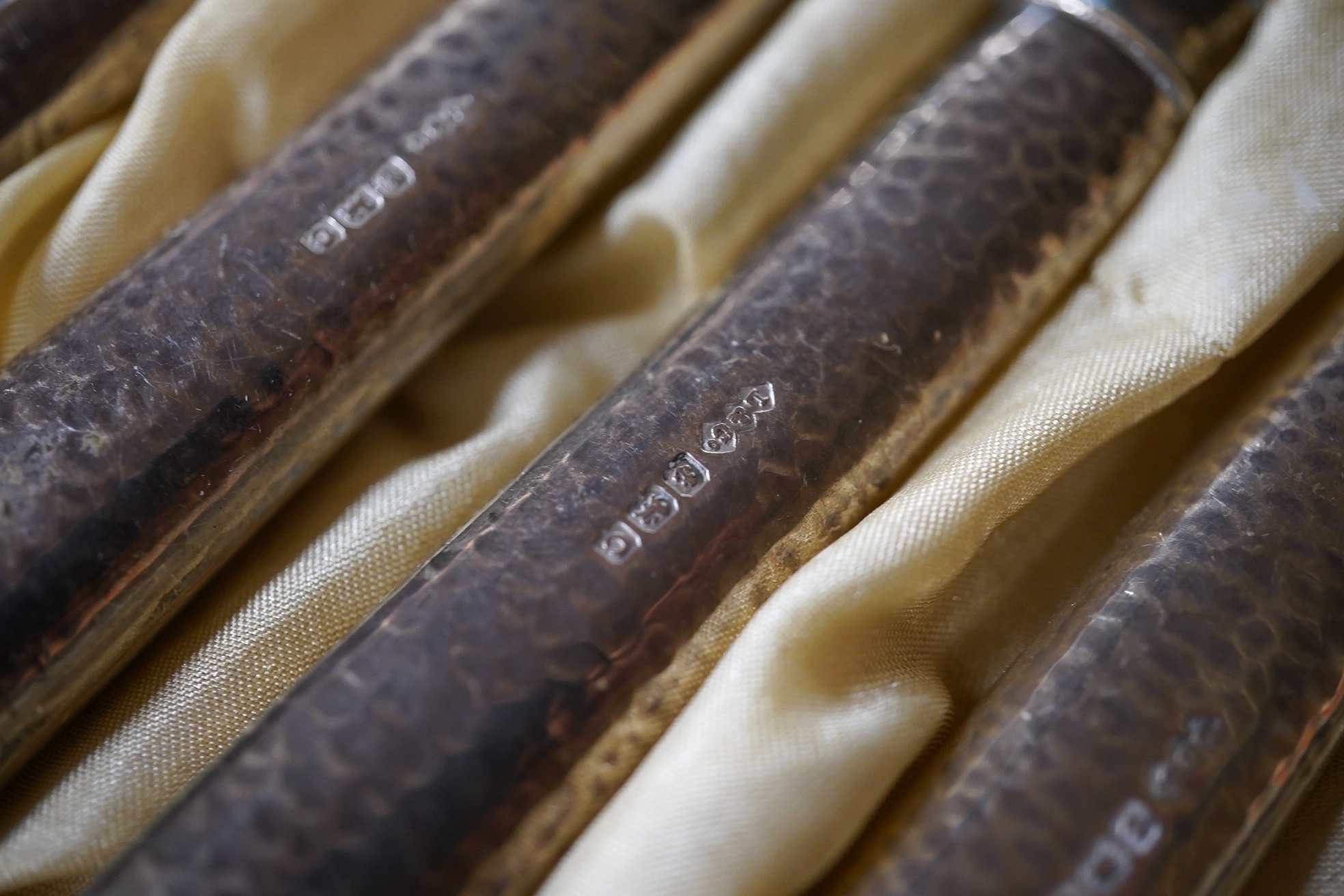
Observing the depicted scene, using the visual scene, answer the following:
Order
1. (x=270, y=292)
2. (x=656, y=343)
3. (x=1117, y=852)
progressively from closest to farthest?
(x=1117, y=852) → (x=270, y=292) → (x=656, y=343)

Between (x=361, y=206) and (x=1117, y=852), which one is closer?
(x=1117, y=852)

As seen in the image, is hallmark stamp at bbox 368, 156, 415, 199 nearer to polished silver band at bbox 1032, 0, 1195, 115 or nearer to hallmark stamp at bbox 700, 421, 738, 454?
hallmark stamp at bbox 700, 421, 738, 454

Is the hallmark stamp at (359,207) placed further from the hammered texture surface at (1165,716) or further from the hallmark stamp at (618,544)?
the hammered texture surface at (1165,716)

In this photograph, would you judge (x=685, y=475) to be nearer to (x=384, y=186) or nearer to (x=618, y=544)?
(x=618, y=544)

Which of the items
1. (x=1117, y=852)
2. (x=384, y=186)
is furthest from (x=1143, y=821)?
(x=384, y=186)

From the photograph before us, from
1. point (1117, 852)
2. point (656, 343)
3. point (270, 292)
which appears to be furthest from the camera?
point (656, 343)

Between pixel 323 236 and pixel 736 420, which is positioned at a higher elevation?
pixel 323 236

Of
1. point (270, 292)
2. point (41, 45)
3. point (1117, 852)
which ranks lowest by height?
point (1117, 852)

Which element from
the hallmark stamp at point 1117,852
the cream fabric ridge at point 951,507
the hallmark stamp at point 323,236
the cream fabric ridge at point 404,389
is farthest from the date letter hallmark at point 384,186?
the hallmark stamp at point 1117,852

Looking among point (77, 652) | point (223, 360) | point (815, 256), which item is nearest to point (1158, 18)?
point (815, 256)
